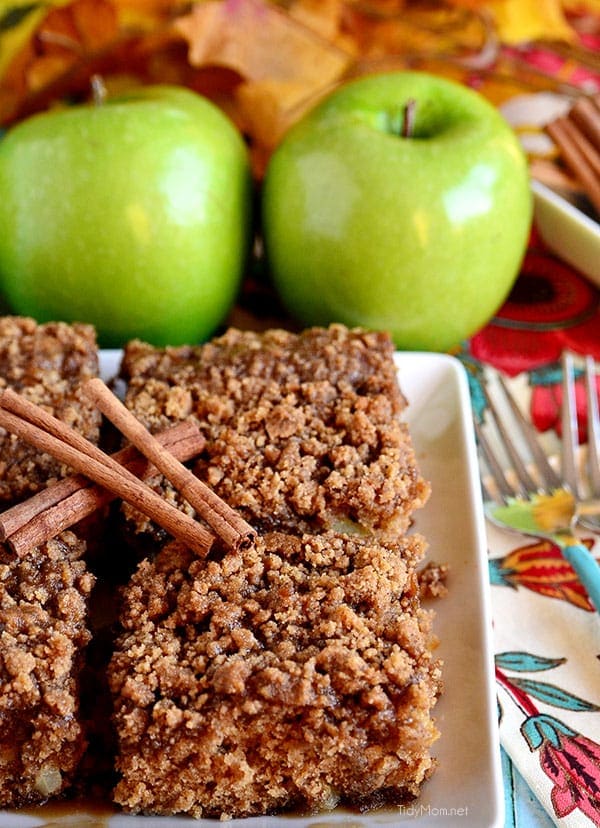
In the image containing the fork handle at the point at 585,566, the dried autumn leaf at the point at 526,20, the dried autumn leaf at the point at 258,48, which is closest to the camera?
the fork handle at the point at 585,566

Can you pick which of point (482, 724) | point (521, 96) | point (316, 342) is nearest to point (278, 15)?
point (521, 96)

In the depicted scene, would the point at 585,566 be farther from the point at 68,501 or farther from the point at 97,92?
the point at 97,92

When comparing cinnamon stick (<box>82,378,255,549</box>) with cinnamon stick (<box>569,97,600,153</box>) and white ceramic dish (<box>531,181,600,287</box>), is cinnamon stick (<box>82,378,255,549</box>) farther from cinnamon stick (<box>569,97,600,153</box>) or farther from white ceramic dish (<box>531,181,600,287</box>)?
cinnamon stick (<box>569,97,600,153</box>)

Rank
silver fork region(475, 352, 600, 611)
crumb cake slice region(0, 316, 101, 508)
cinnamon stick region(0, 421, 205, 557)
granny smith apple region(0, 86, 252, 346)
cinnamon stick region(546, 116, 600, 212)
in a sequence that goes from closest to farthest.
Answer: cinnamon stick region(0, 421, 205, 557) < crumb cake slice region(0, 316, 101, 508) < silver fork region(475, 352, 600, 611) < granny smith apple region(0, 86, 252, 346) < cinnamon stick region(546, 116, 600, 212)

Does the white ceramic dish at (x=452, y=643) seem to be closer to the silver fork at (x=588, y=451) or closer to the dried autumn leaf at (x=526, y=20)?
the silver fork at (x=588, y=451)

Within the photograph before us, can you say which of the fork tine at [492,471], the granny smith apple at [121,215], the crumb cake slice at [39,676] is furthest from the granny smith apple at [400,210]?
the crumb cake slice at [39,676]

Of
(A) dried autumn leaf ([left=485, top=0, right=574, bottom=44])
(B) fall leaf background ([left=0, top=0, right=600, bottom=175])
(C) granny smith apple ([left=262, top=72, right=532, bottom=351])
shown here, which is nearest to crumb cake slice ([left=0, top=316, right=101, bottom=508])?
(C) granny smith apple ([left=262, top=72, right=532, bottom=351])

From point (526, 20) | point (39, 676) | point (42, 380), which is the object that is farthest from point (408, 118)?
point (39, 676)
